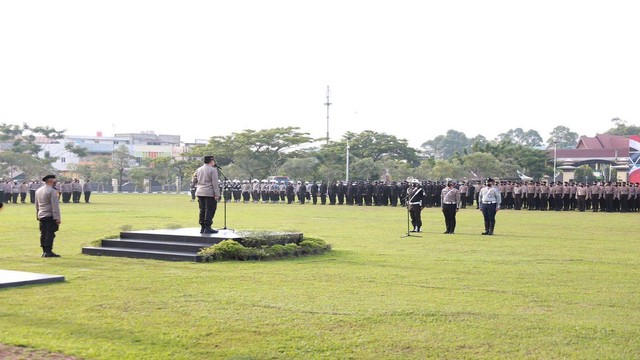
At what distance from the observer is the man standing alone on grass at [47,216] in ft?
49.8

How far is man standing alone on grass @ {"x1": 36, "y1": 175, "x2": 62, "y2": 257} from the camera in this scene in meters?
15.2

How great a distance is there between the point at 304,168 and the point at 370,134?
374 inches

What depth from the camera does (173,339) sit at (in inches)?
309

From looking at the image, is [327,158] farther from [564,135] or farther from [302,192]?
[564,135]

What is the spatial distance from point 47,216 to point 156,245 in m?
2.15

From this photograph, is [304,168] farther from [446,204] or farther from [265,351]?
[265,351]

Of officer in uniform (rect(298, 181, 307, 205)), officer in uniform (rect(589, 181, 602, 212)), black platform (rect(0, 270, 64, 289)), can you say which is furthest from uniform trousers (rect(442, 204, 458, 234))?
officer in uniform (rect(298, 181, 307, 205))

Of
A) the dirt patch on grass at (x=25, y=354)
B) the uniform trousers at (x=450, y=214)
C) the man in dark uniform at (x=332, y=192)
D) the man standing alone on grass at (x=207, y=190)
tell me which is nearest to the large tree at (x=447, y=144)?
the man in dark uniform at (x=332, y=192)

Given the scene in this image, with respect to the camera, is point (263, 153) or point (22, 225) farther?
point (263, 153)

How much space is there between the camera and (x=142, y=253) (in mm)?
15266

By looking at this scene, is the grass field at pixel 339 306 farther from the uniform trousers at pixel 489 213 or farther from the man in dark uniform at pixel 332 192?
the man in dark uniform at pixel 332 192

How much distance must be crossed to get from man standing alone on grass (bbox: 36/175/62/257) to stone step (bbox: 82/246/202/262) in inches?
31.5

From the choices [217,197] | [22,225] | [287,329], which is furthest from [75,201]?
[287,329]

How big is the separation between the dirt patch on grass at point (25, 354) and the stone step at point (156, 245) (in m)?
7.61
